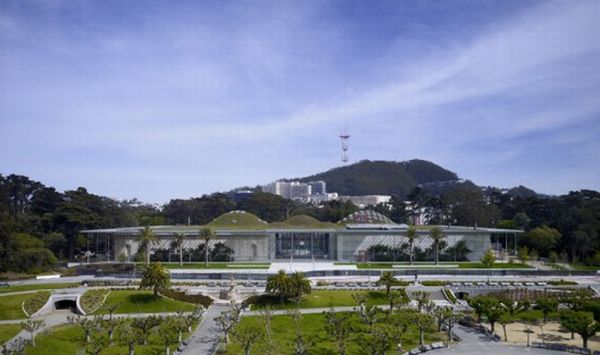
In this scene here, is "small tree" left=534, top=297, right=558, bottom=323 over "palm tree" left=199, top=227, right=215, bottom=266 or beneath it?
beneath

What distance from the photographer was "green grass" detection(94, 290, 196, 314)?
41.4 meters

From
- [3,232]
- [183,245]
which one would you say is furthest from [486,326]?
[3,232]

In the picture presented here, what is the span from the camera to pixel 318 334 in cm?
3472

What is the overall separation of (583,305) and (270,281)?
23.9 m

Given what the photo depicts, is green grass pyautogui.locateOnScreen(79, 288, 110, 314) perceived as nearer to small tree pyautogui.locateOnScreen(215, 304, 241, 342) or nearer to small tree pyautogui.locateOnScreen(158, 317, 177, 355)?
small tree pyautogui.locateOnScreen(158, 317, 177, 355)

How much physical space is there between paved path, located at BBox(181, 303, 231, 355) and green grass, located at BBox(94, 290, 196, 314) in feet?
10.3

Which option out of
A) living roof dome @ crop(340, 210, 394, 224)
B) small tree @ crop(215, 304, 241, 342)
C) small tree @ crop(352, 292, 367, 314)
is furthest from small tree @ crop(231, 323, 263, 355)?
living roof dome @ crop(340, 210, 394, 224)

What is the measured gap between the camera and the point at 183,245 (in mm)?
68688

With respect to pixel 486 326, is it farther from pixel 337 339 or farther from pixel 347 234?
pixel 347 234

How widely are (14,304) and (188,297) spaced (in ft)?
45.0

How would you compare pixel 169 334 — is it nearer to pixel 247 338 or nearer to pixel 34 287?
pixel 247 338

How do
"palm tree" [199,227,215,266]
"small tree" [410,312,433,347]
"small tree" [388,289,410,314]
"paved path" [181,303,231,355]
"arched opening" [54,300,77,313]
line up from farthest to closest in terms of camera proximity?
"palm tree" [199,227,215,266], "arched opening" [54,300,77,313], "small tree" [388,289,410,314], "small tree" [410,312,433,347], "paved path" [181,303,231,355]

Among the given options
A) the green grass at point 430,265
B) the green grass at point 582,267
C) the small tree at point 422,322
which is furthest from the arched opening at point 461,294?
the green grass at point 582,267

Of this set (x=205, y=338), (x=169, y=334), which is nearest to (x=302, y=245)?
(x=205, y=338)
